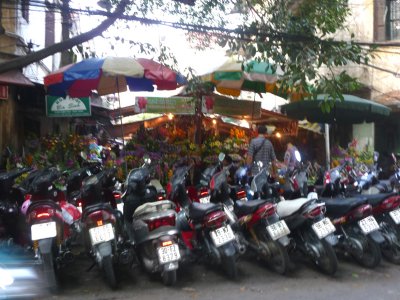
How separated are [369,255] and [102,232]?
328 cm

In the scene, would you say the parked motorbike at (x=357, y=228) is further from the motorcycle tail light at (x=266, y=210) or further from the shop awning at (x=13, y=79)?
the shop awning at (x=13, y=79)

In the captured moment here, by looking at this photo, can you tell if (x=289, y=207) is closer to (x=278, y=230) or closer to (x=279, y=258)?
(x=278, y=230)

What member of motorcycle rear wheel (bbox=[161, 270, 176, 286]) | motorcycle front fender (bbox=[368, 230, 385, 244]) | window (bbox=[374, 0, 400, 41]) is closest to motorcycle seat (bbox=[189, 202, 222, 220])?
motorcycle rear wheel (bbox=[161, 270, 176, 286])

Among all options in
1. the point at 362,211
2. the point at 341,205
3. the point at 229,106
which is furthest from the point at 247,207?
the point at 229,106

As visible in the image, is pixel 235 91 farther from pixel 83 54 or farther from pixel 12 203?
pixel 12 203

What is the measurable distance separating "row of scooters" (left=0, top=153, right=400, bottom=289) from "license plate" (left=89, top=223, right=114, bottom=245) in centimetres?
1

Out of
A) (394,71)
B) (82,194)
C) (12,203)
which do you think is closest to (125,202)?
(82,194)

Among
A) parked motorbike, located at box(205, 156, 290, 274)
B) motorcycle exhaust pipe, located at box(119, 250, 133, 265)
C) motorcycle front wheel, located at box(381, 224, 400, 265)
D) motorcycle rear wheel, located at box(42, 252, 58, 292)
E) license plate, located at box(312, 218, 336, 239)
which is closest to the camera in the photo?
motorcycle rear wheel, located at box(42, 252, 58, 292)

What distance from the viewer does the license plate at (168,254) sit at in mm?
4863

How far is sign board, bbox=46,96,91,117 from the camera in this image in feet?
34.2

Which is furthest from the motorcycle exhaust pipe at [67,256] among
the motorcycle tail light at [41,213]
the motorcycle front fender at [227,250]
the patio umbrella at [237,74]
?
the patio umbrella at [237,74]

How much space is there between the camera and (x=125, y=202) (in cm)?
587

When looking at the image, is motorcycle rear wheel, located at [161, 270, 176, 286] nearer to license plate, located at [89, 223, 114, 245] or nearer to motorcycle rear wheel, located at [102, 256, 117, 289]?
motorcycle rear wheel, located at [102, 256, 117, 289]

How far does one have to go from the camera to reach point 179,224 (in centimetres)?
568
